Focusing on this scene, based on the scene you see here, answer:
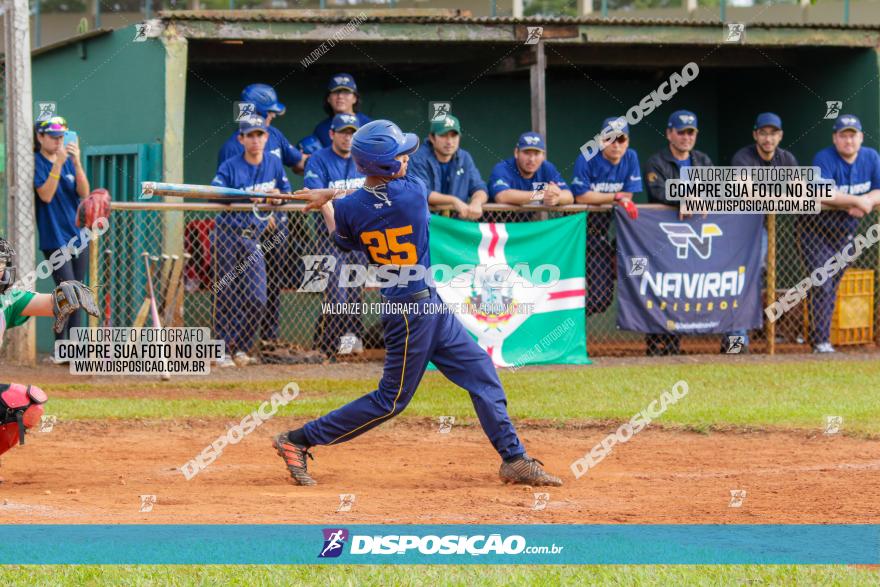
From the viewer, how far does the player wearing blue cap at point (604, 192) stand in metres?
13.2

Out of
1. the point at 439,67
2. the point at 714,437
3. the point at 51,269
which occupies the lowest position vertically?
the point at 714,437

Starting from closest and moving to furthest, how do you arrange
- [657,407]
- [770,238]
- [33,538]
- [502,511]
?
1. [33,538]
2. [502,511]
3. [657,407]
4. [770,238]

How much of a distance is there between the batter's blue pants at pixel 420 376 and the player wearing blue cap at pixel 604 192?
578cm

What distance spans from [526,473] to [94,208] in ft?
18.9

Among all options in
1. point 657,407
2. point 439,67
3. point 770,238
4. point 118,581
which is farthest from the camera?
point 439,67

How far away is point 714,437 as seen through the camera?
940 centimetres

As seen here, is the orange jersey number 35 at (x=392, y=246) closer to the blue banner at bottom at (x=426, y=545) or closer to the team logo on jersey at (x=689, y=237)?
Result: the blue banner at bottom at (x=426, y=545)

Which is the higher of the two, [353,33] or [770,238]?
[353,33]

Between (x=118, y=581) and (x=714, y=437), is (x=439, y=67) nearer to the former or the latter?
(x=714, y=437)

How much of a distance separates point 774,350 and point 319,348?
4.99 metres

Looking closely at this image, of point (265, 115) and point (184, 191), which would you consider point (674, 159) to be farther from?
point (184, 191)

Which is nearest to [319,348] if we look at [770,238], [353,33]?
[353,33]

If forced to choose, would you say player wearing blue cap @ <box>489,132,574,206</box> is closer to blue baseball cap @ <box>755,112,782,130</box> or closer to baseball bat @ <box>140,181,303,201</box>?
blue baseball cap @ <box>755,112,782,130</box>

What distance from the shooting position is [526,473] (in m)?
7.55
